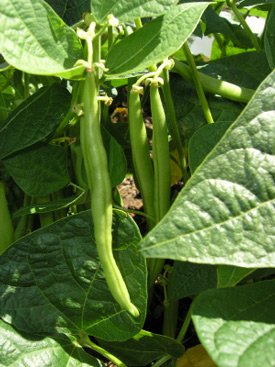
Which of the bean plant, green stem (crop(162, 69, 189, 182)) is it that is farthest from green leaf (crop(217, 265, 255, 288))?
green stem (crop(162, 69, 189, 182))

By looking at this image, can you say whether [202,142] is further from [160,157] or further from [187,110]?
[187,110]

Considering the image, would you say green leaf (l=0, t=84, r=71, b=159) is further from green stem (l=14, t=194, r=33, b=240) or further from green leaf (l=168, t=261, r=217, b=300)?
green leaf (l=168, t=261, r=217, b=300)

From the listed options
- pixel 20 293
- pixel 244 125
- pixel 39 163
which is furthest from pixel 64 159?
pixel 244 125

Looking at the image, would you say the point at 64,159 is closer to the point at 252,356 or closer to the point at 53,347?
the point at 53,347

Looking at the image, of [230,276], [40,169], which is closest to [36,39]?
[40,169]

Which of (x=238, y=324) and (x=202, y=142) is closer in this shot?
(x=238, y=324)

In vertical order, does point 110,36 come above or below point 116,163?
above
